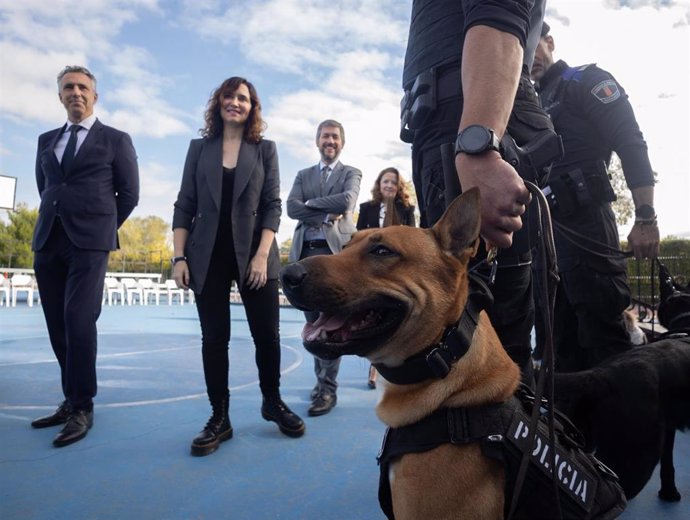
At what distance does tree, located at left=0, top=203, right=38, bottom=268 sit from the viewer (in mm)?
33656

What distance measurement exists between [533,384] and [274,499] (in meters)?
1.33

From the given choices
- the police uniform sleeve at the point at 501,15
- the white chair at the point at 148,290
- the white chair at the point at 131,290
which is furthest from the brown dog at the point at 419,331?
the white chair at the point at 148,290

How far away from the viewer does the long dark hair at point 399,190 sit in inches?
196

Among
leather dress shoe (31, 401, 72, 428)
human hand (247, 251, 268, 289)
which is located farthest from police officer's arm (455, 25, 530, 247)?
leather dress shoe (31, 401, 72, 428)

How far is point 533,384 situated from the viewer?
70.3 inches

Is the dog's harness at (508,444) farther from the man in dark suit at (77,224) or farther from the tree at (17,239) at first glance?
the tree at (17,239)

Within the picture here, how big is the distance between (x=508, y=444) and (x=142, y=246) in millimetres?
62804

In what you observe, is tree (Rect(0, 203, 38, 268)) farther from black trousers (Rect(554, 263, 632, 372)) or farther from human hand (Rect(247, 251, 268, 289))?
black trousers (Rect(554, 263, 632, 372))

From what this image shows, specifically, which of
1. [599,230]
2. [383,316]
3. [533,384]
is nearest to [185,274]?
[383,316]

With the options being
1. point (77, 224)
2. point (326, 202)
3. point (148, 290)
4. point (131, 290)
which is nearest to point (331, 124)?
point (326, 202)

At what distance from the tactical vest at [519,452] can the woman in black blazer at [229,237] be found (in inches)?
75.4

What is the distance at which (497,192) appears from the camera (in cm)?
137

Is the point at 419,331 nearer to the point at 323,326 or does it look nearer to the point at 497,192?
the point at 323,326

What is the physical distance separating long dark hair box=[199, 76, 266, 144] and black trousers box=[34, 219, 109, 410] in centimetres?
123
